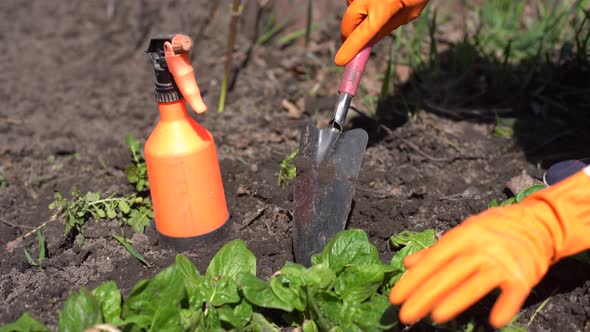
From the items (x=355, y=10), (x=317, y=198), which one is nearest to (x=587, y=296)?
(x=317, y=198)

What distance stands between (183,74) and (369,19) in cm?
59

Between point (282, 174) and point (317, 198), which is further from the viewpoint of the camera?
point (282, 174)

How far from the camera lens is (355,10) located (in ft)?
5.82

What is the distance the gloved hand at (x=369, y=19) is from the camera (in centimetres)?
170

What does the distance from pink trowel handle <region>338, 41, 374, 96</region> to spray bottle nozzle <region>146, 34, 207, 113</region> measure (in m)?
0.45

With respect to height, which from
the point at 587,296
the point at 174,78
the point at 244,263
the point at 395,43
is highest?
the point at 174,78

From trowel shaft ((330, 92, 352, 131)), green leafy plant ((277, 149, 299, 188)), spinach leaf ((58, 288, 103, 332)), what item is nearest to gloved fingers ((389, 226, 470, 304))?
trowel shaft ((330, 92, 352, 131))

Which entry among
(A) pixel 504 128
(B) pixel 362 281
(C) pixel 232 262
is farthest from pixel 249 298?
(A) pixel 504 128

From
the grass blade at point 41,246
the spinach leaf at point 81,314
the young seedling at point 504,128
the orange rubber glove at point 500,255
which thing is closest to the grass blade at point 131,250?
the grass blade at point 41,246

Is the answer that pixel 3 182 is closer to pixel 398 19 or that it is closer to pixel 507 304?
pixel 398 19

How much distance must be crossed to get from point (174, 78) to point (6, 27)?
2.26 metres

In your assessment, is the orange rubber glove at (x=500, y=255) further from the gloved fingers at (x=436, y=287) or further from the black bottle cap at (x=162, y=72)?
the black bottle cap at (x=162, y=72)

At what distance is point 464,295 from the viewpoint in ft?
3.84

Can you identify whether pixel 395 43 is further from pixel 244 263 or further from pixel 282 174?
pixel 244 263
